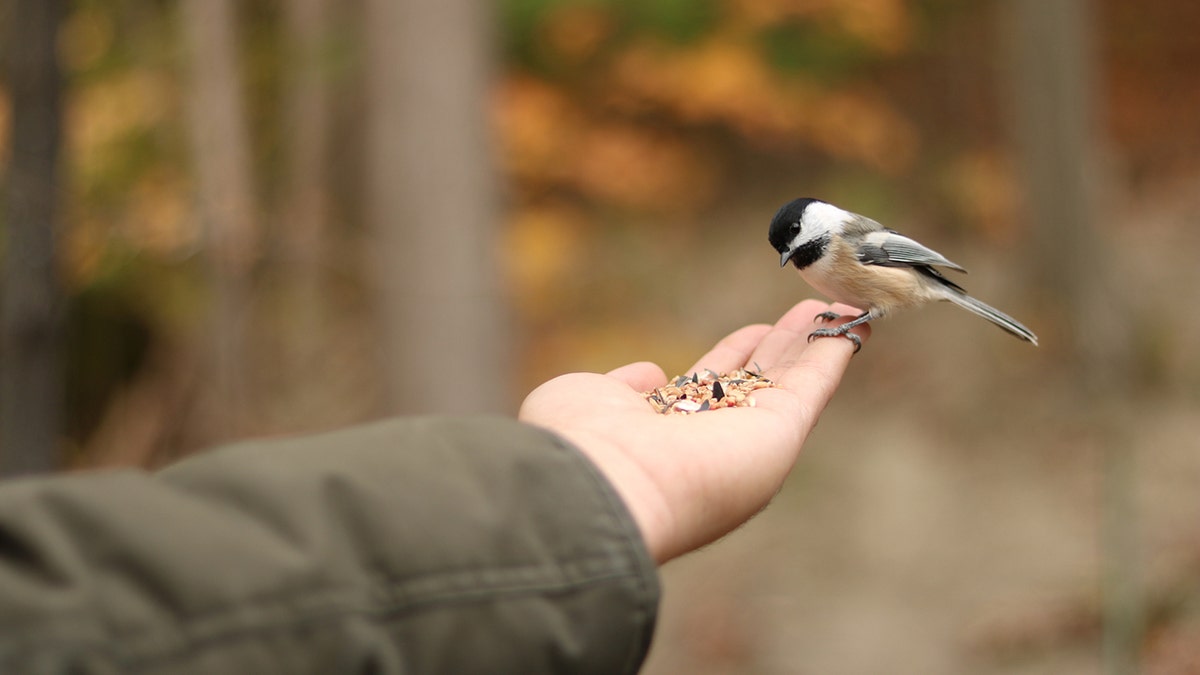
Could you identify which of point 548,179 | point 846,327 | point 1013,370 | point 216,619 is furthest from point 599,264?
point 216,619

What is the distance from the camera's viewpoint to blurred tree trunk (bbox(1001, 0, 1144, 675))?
5879 millimetres

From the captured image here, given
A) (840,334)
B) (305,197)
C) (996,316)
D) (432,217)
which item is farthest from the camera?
(305,197)

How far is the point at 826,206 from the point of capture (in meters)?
2.92

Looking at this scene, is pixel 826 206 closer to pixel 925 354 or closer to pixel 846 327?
pixel 846 327

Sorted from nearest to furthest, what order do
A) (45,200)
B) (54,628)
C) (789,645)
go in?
(54,628) < (45,200) < (789,645)

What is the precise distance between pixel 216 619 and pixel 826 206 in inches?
89.7

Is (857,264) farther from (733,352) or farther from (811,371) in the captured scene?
(811,371)

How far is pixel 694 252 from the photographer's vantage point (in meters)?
7.32

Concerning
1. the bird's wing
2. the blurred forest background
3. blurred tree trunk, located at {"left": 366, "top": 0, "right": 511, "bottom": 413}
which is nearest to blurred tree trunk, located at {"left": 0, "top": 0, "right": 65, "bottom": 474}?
the blurred forest background

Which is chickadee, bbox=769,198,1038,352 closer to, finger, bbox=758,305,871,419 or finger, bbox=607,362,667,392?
finger, bbox=758,305,871,419

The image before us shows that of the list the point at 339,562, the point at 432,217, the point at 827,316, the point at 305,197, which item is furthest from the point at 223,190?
the point at 339,562

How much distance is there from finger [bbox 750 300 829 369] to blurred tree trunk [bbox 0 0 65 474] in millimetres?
2818

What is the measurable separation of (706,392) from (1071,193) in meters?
4.87

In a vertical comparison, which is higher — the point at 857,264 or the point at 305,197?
the point at 857,264
